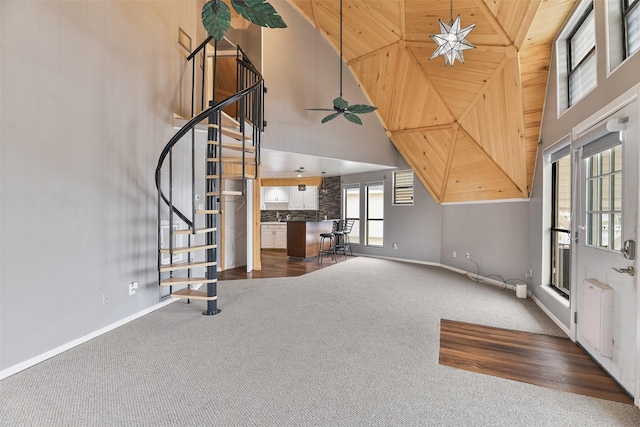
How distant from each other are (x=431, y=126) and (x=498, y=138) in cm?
149

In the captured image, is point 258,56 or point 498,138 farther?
point 258,56

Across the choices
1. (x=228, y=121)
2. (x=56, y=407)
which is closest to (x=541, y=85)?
→ (x=228, y=121)

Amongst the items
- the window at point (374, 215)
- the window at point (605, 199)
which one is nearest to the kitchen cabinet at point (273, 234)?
the window at point (374, 215)

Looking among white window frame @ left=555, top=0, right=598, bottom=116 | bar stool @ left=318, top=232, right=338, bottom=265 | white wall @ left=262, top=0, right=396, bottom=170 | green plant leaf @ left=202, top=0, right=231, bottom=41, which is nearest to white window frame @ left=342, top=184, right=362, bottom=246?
bar stool @ left=318, top=232, right=338, bottom=265

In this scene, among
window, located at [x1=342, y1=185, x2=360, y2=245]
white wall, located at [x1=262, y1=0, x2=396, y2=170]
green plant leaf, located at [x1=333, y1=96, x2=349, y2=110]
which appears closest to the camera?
green plant leaf, located at [x1=333, y1=96, x2=349, y2=110]

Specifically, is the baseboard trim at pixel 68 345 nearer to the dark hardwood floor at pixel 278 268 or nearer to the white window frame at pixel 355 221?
the dark hardwood floor at pixel 278 268

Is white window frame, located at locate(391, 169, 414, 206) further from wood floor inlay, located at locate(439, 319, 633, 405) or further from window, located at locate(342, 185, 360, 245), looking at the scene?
wood floor inlay, located at locate(439, 319, 633, 405)

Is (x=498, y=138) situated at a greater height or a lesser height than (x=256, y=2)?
lesser

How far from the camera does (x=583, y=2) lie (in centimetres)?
299

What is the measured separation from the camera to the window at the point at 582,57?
9.81 feet

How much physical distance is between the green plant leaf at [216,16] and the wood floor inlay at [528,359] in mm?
3314

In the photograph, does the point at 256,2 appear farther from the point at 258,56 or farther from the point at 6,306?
the point at 258,56

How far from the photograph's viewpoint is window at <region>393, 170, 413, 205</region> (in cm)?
779

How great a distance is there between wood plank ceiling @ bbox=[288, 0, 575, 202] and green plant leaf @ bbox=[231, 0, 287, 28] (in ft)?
8.93
